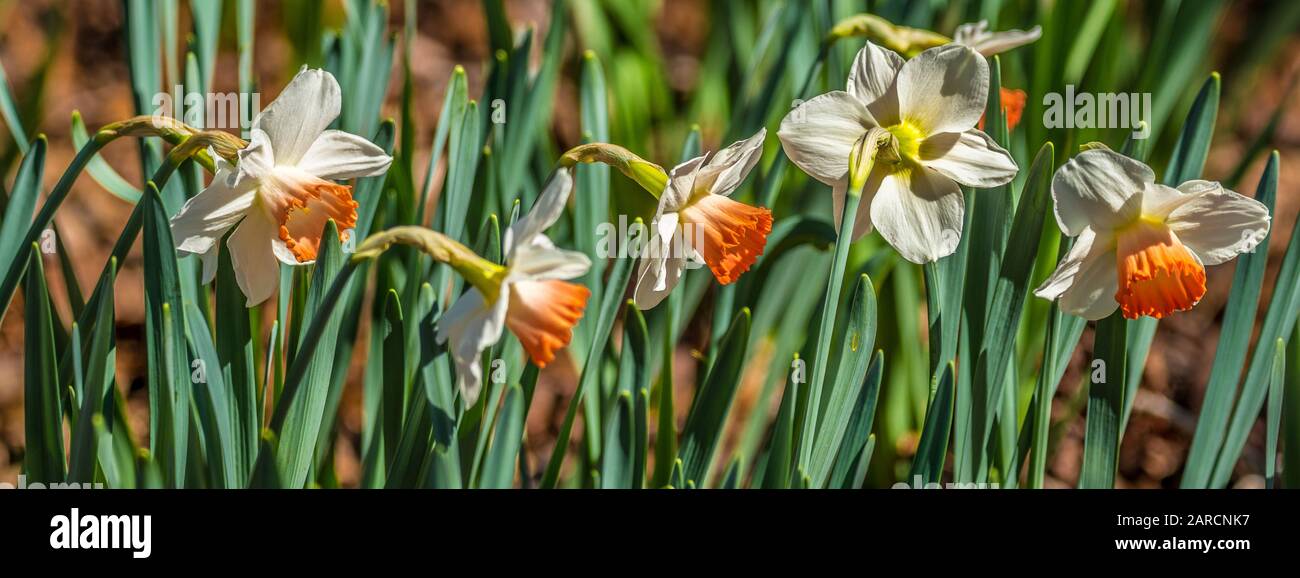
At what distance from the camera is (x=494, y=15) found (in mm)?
1464

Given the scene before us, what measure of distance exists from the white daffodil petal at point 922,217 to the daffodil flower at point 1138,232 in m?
0.10

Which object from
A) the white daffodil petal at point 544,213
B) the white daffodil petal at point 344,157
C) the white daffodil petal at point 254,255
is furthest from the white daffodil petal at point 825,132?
the white daffodil petal at point 254,255

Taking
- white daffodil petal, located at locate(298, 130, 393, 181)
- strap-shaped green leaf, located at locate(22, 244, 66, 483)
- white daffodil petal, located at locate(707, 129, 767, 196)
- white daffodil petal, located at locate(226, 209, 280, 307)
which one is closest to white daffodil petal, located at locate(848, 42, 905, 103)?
white daffodil petal, located at locate(707, 129, 767, 196)

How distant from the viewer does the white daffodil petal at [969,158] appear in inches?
32.8

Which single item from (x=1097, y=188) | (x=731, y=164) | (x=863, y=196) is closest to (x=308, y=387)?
(x=731, y=164)

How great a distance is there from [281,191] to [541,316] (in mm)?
267

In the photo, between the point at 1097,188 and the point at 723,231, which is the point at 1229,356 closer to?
the point at 1097,188

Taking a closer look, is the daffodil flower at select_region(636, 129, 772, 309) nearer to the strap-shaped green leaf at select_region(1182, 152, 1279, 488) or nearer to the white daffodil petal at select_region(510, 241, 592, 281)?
the white daffodil petal at select_region(510, 241, 592, 281)

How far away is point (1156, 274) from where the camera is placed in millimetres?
847

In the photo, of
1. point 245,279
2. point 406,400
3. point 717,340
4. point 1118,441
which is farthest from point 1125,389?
point 245,279

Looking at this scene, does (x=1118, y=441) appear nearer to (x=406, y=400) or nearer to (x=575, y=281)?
(x=575, y=281)

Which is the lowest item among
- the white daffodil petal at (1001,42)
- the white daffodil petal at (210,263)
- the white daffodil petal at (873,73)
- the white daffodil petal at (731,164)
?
the white daffodil petal at (210,263)

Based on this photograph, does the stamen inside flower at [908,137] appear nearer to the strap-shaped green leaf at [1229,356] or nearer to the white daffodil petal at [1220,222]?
the white daffodil petal at [1220,222]

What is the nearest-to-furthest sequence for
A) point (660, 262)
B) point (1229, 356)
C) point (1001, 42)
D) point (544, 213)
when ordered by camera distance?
point (544, 213)
point (660, 262)
point (1001, 42)
point (1229, 356)
